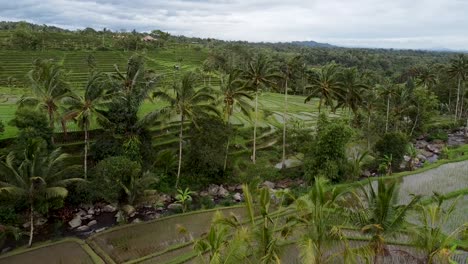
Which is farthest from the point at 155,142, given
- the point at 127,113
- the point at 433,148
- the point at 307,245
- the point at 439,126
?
the point at 439,126

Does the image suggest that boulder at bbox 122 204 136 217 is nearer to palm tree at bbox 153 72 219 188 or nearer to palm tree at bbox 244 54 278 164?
palm tree at bbox 153 72 219 188

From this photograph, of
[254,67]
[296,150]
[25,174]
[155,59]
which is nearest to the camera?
[25,174]

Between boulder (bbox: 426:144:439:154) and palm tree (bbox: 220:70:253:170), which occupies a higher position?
palm tree (bbox: 220:70:253:170)

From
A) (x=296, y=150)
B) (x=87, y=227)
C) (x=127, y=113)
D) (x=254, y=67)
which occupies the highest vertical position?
(x=254, y=67)

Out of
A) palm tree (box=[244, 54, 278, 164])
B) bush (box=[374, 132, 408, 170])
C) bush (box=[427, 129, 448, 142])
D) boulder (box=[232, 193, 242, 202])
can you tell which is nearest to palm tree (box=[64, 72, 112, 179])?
boulder (box=[232, 193, 242, 202])

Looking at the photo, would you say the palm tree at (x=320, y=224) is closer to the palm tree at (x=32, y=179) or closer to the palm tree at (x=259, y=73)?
the palm tree at (x=32, y=179)

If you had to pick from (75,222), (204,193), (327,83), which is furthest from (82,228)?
(327,83)

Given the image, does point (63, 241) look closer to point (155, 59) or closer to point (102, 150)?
point (102, 150)

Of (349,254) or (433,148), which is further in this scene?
(433,148)
